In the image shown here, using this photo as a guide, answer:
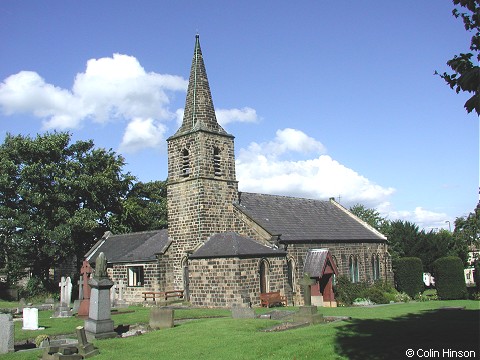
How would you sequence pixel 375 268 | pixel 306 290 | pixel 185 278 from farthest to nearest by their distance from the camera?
1. pixel 375 268
2. pixel 185 278
3. pixel 306 290

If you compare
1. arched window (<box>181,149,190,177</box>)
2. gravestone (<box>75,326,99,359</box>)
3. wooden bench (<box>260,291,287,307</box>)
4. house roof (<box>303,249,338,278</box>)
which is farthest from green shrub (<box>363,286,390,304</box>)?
gravestone (<box>75,326,99,359</box>)

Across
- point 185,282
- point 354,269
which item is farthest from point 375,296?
point 185,282

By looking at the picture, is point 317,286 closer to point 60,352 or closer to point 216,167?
point 216,167

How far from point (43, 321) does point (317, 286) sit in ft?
53.7

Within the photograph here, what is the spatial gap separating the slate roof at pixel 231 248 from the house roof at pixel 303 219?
1.41m

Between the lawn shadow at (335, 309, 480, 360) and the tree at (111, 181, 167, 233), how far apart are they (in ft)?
113

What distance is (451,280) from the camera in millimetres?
32750

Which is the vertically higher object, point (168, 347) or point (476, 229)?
point (476, 229)

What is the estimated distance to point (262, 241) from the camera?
97.5 feet

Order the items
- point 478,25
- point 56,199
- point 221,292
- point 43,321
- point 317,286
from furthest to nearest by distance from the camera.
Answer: point 56,199 → point 317,286 → point 221,292 → point 43,321 → point 478,25

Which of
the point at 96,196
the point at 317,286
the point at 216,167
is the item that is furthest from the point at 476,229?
the point at 96,196

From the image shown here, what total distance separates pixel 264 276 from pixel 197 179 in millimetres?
7719

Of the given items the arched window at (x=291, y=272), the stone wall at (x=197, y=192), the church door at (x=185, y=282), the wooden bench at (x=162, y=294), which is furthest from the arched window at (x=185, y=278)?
the arched window at (x=291, y=272)

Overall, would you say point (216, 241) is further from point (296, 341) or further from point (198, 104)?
point (296, 341)
